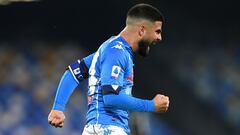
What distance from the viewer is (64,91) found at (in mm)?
3514

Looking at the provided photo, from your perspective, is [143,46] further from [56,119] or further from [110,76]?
[56,119]

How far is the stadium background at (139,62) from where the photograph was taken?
6223 millimetres

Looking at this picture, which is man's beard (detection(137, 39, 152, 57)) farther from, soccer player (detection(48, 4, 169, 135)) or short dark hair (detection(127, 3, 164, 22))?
short dark hair (detection(127, 3, 164, 22))

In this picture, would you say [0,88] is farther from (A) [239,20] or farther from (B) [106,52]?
(B) [106,52]

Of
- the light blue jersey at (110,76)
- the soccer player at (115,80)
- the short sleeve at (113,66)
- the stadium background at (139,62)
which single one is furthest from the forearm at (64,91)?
the stadium background at (139,62)

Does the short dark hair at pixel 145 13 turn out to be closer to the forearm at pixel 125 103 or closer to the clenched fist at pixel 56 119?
the forearm at pixel 125 103

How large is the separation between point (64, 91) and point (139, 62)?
2912 millimetres

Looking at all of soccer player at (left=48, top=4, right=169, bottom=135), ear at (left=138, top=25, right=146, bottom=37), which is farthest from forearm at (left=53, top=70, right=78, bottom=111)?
ear at (left=138, top=25, right=146, bottom=37)

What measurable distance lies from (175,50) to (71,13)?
3.82 ft

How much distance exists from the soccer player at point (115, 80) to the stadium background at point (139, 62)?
9.00 ft

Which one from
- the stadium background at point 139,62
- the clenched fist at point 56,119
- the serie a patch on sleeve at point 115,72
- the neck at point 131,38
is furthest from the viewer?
the stadium background at point 139,62

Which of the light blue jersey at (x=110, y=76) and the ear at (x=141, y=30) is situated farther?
the ear at (x=141, y=30)

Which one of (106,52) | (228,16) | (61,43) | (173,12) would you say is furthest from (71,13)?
(106,52)

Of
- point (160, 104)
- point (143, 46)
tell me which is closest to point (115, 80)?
point (160, 104)
